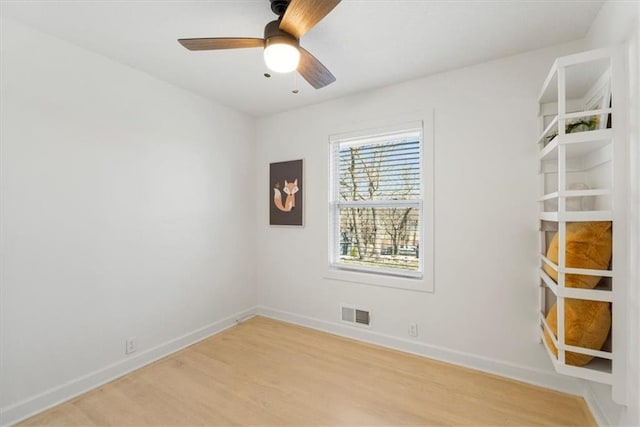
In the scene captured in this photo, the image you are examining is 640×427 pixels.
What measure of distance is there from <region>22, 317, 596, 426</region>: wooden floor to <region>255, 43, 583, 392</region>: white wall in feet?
0.69

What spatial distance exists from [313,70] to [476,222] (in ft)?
5.64

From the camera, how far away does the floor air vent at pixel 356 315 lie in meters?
2.81

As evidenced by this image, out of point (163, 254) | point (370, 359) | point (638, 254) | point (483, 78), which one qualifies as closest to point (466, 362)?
point (370, 359)

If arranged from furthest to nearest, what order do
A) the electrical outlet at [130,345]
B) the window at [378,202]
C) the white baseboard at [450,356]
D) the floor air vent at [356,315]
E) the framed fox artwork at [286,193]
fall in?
the framed fox artwork at [286,193], the floor air vent at [356,315], the window at [378,202], the electrical outlet at [130,345], the white baseboard at [450,356]

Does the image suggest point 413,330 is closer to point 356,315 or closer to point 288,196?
point 356,315

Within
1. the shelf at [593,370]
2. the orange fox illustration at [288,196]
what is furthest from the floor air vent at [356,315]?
the shelf at [593,370]

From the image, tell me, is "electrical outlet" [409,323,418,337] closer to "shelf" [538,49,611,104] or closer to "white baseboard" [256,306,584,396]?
"white baseboard" [256,306,584,396]

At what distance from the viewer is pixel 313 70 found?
182 cm

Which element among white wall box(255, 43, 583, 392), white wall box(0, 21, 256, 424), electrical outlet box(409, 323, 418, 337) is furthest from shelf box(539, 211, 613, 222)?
white wall box(0, 21, 256, 424)

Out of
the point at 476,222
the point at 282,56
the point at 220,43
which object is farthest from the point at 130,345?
the point at 476,222

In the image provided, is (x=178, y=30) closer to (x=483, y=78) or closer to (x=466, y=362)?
(x=483, y=78)

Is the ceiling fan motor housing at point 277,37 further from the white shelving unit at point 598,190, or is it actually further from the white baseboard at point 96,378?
the white baseboard at point 96,378

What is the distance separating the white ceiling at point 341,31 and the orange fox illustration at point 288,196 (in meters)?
1.15

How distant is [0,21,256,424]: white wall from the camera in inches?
70.0
